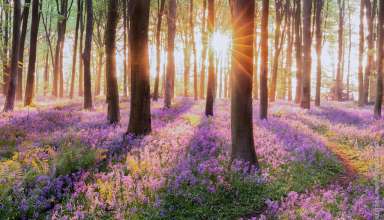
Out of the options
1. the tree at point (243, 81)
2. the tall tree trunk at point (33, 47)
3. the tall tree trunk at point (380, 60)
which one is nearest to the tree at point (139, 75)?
the tree at point (243, 81)

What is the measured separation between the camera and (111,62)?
45.2 ft

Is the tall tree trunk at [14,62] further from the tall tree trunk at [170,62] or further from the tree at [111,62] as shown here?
the tall tree trunk at [170,62]

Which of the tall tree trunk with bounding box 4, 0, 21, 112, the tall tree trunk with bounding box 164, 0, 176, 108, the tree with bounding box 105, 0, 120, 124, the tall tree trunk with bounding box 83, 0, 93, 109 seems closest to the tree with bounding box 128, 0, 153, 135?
the tree with bounding box 105, 0, 120, 124

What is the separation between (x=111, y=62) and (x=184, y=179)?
8.34 meters

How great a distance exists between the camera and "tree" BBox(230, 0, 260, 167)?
7965 millimetres

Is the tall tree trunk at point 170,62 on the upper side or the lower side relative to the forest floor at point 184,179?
upper

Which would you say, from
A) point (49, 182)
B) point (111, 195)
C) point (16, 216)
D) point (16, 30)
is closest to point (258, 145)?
point (111, 195)

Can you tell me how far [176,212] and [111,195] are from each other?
1229mm

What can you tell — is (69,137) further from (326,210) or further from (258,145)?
(326,210)

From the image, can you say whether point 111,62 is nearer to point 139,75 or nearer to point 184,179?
point 139,75

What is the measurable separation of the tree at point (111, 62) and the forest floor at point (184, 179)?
194 cm

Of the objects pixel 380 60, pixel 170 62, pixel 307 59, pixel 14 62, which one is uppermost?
pixel 307 59

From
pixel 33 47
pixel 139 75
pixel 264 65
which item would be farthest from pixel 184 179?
pixel 33 47

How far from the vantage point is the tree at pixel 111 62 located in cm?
1336
